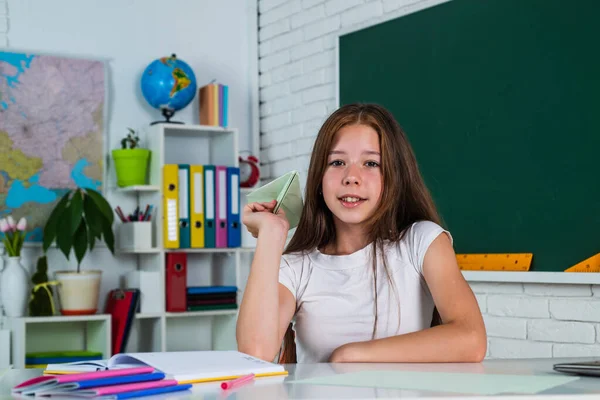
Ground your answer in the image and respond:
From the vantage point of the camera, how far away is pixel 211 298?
→ 3.80m

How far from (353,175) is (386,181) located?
3.0 inches

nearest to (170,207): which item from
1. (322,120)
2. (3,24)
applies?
(322,120)

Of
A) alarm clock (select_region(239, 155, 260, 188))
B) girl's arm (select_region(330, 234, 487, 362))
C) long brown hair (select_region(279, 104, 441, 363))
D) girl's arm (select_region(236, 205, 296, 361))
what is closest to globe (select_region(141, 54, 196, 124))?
alarm clock (select_region(239, 155, 260, 188))

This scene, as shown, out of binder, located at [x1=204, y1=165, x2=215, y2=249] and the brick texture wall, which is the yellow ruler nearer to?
binder, located at [x1=204, y1=165, x2=215, y2=249]

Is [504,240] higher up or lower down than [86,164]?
lower down

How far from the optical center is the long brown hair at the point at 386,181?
5.97 feet

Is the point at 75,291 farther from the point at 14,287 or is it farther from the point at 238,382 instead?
the point at 238,382

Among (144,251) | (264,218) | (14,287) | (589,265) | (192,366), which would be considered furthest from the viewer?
(144,251)

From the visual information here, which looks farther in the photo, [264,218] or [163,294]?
[163,294]

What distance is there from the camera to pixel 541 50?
2.85 metres

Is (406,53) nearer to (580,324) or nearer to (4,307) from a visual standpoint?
(580,324)

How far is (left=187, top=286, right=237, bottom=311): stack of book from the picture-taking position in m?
3.76

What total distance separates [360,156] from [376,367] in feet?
1.89

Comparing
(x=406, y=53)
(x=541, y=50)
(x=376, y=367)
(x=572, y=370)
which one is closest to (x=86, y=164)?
(x=406, y=53)
